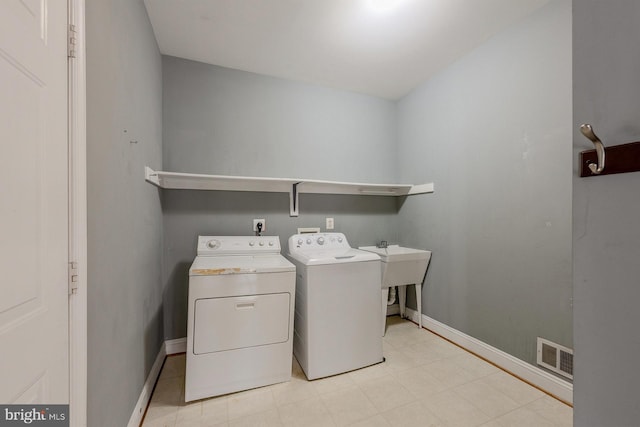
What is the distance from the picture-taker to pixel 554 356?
5.17 feet

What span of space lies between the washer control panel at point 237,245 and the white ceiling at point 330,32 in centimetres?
159

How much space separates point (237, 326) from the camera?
62.5 inches

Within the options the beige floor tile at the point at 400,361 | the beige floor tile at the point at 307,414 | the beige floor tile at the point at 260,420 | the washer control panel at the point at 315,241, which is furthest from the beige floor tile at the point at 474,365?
the beige floor tile at the point at 260,420

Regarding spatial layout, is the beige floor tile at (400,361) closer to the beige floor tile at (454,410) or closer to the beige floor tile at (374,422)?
the beige floor tile at (454,410)

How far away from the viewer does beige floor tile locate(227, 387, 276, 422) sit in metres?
1.47

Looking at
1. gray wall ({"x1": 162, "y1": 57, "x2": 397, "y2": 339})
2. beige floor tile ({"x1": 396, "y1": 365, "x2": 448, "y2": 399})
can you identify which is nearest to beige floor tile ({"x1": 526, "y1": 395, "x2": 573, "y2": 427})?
beige floor tile ({"x1": 396, "y1": 365, "x2": 448, "y2": 399})

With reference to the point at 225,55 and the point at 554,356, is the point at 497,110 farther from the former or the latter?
the point at 225,55

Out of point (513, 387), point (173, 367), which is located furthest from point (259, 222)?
point (513, 387)

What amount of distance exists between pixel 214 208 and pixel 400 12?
6.85ft

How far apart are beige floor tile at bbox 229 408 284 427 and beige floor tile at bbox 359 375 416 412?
594mm
